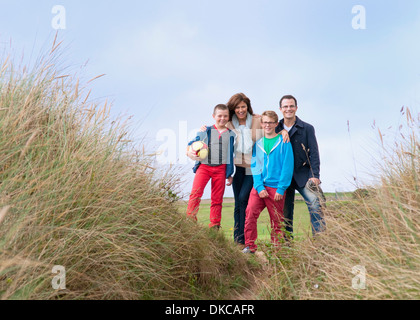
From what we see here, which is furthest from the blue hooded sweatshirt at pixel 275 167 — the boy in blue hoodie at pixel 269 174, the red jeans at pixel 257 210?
the red jeans at pixel 257 210

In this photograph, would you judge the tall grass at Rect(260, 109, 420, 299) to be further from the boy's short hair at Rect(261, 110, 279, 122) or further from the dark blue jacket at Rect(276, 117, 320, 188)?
the boy's short hair at Rect(261, 110, 279, 122)

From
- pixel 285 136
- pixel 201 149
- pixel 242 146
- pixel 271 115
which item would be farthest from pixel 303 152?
pixel 201 149

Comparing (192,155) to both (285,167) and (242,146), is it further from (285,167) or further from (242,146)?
(285,167)

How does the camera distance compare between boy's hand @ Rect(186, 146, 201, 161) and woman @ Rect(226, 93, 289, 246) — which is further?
woman @ Rect(226, 93, 289, 246)

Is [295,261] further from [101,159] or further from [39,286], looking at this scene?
[39,286]

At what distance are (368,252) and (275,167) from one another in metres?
2.38

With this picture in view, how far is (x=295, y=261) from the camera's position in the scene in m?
4.49

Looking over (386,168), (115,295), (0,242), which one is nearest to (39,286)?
(0,242)

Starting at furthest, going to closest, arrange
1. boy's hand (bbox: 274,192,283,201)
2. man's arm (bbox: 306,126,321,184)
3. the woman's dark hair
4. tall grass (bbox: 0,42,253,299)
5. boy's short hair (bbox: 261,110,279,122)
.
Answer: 1. the woman's dark hair
2. boy's short hair (bbox: 261,110,279,122)
3. man's arm (bbox: 306,126,321,184)
4. boy's hand (bbox: 274,192,283,201)
5. tall grass (bbox: 0,42,253,299)

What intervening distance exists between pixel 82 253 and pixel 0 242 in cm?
65

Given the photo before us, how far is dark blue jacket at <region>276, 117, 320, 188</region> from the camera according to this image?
589 cm

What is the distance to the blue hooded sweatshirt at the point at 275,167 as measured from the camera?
228 inches

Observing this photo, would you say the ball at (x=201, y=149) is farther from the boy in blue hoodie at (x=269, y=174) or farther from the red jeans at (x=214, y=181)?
the boy in blue hoodie at (x=269, y=174)

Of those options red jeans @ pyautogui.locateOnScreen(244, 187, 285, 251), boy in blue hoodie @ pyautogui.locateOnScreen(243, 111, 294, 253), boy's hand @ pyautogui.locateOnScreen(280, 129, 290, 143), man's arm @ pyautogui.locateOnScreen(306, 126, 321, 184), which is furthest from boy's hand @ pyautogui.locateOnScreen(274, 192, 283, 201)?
boy's hand @ pyautogui.locateOnScreen(280, 129, 290, 143)
